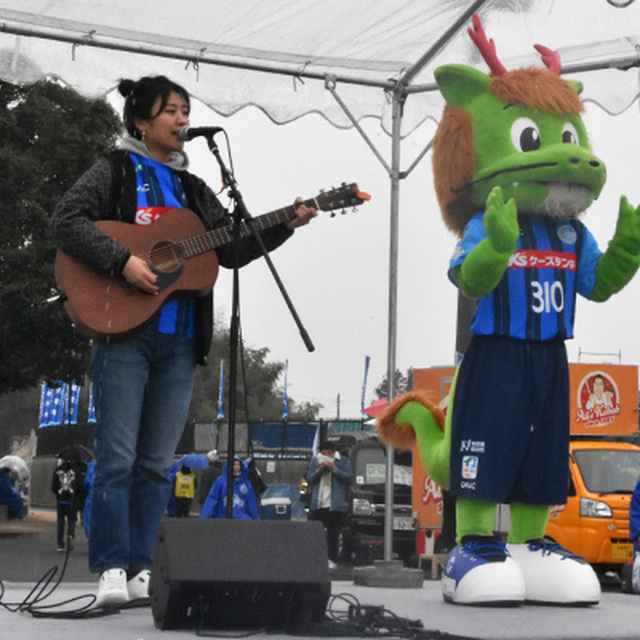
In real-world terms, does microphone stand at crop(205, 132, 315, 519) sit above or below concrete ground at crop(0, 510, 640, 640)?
above

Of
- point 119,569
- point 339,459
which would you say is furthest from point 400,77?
point 339,459

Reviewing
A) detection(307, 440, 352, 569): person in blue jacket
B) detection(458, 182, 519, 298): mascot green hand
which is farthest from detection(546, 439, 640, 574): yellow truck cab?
detection(458, 182, 519, 298): mascot green hand

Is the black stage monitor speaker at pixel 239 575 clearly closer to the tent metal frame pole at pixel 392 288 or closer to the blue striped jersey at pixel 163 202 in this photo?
the blue striped jersey at pixel 163 202

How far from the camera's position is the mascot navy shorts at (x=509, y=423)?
4.65 metres

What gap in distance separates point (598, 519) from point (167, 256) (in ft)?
27.1

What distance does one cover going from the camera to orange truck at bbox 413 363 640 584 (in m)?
11.6

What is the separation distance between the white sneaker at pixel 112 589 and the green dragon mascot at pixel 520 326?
50.5 inches

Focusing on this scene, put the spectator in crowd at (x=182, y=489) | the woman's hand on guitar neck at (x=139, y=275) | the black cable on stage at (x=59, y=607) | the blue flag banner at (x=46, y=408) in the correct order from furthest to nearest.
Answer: the blue flag banner at (x=46, y=408), the spectator in crowd at (x=182, y=489), the woman's hand on guitar neck at (x=139, y=275), the black cable on stage at (x=59, y=607)

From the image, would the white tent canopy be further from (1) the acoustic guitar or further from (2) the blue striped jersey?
(1) the acoustic guitar

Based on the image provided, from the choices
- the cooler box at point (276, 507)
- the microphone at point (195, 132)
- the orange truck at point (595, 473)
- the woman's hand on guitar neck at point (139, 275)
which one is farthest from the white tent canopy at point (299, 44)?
the cooler box at point (276, 507)

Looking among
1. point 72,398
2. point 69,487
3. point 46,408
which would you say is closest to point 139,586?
point 69,487

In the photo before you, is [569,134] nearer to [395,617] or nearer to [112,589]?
[395,617]

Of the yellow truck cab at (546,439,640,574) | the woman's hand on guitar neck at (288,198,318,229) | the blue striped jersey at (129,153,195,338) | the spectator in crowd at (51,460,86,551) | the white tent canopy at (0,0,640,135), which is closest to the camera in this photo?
the blue striped jersey at (129,153,195,338)

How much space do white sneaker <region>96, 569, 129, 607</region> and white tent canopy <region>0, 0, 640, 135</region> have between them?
9.95 feet
